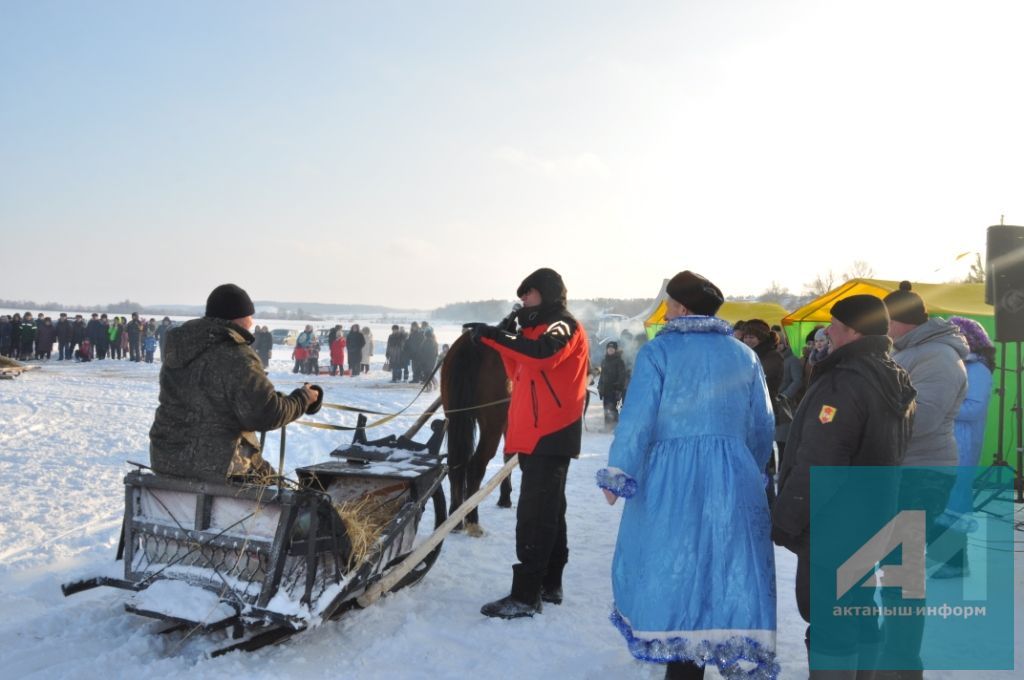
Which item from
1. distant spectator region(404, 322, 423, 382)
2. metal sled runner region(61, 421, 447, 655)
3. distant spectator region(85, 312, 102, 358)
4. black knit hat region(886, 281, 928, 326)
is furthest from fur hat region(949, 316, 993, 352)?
distant spectator region(85, 312, 102, 358)

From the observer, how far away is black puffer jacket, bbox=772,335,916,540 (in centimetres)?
278

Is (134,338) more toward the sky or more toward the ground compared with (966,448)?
more toward the sky

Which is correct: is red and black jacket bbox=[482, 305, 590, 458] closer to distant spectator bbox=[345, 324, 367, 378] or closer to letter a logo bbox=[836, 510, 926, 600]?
Result: letter a logo bbox=[836, 510, 926, 600]

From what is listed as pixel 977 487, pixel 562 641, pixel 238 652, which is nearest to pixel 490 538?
pixel 562 641

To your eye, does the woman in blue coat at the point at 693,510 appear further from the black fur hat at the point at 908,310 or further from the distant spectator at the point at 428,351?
the distant spectator at the point at 428,351

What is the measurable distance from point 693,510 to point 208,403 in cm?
230

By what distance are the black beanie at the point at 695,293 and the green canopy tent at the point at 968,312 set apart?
4605 millimetres

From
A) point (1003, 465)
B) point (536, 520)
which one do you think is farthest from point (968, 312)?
point (536, 520)

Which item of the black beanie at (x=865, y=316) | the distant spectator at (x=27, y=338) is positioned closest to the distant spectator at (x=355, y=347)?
the distant spectator at (x=27, y=338)

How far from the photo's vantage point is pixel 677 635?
9.11 ft

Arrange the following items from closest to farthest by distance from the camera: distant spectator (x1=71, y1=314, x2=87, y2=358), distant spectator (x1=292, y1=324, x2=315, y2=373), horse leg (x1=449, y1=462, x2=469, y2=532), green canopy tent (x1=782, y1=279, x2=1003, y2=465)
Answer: horse leg (x1=449, y1=462, x2=469, y2=532) → green canopy tent (x1=782, y1=279, x2=1003, y2=465) → distant spectator (x1=292, y1=324, x2=315, y2=373) → distant spectator (x1=71, y1=314, x2=87, y2=358)

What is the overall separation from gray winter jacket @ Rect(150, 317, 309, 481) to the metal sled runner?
106mm

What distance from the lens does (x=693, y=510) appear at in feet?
9.21

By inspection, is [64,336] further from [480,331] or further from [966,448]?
[966,448]
